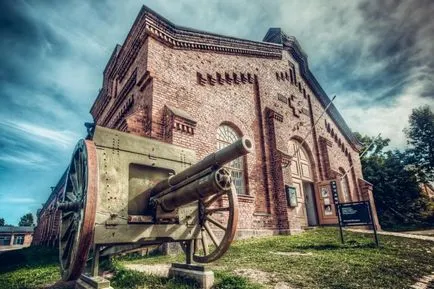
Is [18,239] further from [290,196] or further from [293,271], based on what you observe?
[293,271]

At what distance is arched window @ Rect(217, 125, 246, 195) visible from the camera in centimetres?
886

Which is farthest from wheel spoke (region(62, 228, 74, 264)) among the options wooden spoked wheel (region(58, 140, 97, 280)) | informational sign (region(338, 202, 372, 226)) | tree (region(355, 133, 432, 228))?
tree (region(355, 133, 432, 228))

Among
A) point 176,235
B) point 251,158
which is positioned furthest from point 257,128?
point 176,235

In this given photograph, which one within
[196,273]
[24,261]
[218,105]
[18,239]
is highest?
[218,105]

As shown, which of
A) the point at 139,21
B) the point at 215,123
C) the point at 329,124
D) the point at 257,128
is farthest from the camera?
the point at 329,124

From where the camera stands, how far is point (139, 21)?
8125 millimetres

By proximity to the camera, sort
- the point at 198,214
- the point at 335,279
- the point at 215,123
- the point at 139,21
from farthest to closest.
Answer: the point at 215,123, the point at 139,21, the point at 198,214, the point at 335,279

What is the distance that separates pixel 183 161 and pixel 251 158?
5.63 meters

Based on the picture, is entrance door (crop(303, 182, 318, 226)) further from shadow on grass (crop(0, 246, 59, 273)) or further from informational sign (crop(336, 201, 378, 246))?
shadow on grass (crop(0, 246, 59, 273))

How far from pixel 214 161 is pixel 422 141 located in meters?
29.2

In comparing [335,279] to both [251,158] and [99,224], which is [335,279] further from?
[251,158]

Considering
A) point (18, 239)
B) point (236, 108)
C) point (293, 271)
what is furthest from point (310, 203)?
point (18, 239)

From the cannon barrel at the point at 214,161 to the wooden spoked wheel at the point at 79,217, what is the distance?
1.03 m

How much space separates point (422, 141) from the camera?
969 inches
